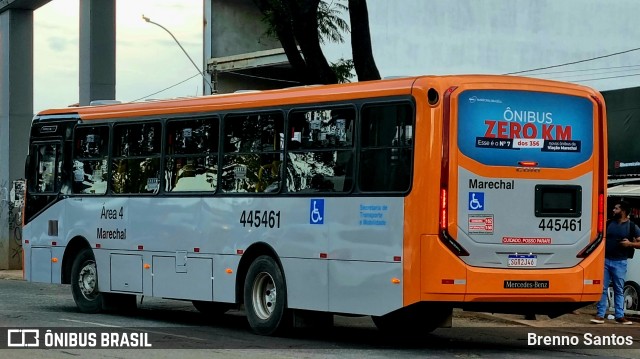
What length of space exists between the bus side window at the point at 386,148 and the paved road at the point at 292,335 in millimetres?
1936

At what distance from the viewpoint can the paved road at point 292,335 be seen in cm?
1373

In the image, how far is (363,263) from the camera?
1438cm

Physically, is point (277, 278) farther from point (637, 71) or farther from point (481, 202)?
point (637, 71)

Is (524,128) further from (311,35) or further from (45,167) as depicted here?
(45,167)

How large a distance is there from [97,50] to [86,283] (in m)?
12.9

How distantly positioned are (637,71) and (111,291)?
2294cm

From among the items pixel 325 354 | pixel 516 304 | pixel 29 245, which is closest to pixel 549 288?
pixel 516 304

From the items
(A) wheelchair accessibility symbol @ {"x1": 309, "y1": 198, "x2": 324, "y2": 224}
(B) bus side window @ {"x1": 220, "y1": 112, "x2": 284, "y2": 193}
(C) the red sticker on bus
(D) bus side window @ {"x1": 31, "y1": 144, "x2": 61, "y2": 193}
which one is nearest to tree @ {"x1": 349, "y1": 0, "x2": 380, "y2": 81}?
(B) bus side window @ {"x1": 220, "y1": 112, "x2": 284, "y2": 193}

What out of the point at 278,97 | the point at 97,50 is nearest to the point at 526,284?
the point at 278,97

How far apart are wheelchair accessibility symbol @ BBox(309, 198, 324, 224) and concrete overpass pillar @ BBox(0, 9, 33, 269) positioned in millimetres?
23516

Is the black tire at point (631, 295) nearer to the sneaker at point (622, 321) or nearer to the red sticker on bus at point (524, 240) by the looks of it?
the sneaker at point (622, 321)

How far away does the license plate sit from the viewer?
13.8 m

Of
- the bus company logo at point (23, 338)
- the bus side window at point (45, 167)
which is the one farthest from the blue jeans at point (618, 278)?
the bus side window at point (45, 167)

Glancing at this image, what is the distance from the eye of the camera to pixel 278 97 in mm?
15930
